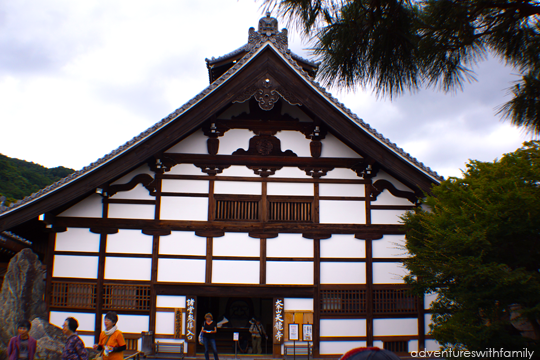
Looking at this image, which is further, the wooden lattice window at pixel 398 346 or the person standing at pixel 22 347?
the wooden lattice window at pixel 398 346

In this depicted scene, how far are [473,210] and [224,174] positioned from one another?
5666 mm

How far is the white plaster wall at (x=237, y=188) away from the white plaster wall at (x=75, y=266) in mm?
3476

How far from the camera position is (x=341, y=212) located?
341 inches

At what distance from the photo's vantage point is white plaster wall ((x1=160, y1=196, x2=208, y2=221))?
27.7ft

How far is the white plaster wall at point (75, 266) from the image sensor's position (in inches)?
324

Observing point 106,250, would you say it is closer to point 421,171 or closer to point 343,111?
point 343,111

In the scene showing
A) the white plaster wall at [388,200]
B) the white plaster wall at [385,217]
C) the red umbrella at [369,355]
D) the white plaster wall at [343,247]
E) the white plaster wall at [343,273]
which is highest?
the white plaster wall at [388,200]

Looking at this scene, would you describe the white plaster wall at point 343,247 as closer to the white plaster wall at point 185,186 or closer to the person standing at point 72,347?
the white plaster wall at point 185,186

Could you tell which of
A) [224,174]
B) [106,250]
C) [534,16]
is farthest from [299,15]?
[106,250]

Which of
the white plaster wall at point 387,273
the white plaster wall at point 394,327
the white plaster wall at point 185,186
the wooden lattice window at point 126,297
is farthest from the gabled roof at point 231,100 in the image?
the white plaster wall at point 394,327

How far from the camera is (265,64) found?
8117mm

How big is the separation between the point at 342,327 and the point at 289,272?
6.14 ft

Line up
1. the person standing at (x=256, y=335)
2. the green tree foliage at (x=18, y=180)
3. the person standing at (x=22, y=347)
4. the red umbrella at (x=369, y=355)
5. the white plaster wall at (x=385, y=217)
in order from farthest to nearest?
the green tree foliage at (x=18, y=180)
the person standing at (x=256, y=335)
the white plaster wall at (x=385, y=217)
the person standing at (x=22, y=347)
the red umbrella at (x=369, y=355)

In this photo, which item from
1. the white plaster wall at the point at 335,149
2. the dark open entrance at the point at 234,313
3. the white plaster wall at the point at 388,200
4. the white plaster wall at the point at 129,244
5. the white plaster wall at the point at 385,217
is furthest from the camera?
the dark open entrance at the point at 234,313
